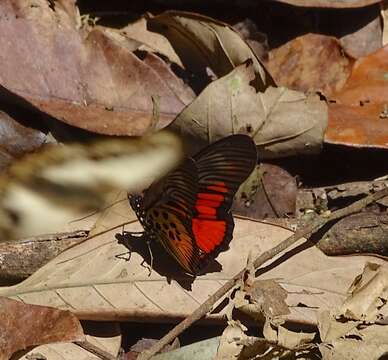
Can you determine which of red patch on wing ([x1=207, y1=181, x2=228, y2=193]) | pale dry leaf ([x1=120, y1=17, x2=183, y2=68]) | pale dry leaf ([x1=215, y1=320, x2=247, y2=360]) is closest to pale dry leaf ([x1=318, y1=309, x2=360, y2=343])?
pale dry leaf ([x1=215, y1=320, x2=247, y2=360])

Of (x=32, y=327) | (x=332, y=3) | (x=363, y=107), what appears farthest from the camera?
(x=332, y=3)

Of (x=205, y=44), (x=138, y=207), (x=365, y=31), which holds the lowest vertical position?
(x=138, y=207)

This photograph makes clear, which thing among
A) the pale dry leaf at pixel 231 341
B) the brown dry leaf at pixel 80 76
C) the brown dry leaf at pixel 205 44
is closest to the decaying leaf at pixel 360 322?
the pale dry leaf at pixel 231 341

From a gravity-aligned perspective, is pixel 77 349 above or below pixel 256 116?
below

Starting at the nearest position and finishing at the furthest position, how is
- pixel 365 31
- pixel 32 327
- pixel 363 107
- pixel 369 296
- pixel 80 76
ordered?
pixel 32 327
pixel 369 296
pixel 80 76
pixel 363 107
pixel 365 31

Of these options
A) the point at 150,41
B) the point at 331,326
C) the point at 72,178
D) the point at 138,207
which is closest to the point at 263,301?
the point at 331,326

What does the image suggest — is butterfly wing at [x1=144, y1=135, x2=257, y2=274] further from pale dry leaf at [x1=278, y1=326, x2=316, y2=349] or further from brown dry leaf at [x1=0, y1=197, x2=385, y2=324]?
pale dry leaf at [x1=278, y1=326, x2=316, y2=349]

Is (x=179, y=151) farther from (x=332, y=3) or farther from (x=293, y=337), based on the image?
(x=332, y=3)
